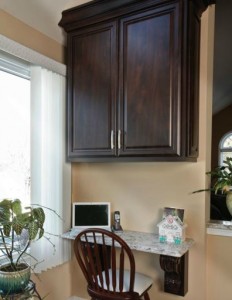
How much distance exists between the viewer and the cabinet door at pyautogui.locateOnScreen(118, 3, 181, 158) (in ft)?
5.57

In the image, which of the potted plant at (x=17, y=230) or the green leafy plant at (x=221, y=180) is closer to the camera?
the potted plant at (x=17, y=230)

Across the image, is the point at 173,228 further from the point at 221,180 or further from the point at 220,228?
the point at 221,180

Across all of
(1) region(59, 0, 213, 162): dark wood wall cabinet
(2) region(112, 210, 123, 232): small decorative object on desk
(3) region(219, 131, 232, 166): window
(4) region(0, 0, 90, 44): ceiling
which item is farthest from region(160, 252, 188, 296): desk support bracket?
(3) region(219, 131, 232, 166): window

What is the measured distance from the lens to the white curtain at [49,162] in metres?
2.02

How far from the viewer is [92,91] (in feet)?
6.63

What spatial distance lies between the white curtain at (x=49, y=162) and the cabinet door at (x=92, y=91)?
0.10 meters

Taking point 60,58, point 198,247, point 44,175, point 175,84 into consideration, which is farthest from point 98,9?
point 198,247

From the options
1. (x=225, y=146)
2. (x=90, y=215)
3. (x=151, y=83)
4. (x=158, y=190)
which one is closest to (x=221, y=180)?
(x=158, y=190)

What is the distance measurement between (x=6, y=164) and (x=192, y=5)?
1.63 metres

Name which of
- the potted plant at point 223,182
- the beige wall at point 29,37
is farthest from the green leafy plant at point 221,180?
the beige wall at point 29,37

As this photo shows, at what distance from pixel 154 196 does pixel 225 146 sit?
19.6ft

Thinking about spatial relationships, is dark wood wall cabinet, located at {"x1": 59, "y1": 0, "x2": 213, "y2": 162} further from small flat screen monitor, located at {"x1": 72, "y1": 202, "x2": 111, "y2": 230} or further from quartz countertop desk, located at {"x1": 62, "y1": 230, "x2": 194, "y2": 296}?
quartz countertop desk, located at {"x1": 62, "y1": 230, "x2": 194, "y2": 296}

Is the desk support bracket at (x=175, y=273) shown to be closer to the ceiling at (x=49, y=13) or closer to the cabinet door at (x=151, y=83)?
the cabinet door at (x=151, y=83)

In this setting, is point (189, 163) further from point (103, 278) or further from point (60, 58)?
point (60, 58)
